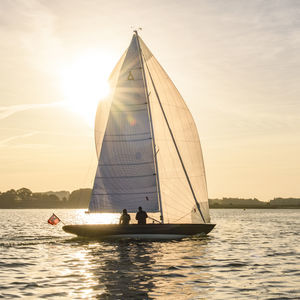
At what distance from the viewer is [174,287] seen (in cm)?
1706

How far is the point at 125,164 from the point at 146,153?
161 centimetres

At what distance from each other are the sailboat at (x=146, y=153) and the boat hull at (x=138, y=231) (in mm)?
65

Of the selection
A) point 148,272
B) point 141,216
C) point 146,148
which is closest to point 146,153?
point 146,148

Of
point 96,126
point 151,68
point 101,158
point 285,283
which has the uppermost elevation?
point 151,68

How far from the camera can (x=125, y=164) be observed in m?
33.6

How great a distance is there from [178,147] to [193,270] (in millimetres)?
14654

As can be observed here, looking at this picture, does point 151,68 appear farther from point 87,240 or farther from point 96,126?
point 87,240

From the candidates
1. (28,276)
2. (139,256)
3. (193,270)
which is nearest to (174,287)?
(193,270)

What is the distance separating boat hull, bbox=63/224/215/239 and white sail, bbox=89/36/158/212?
1.69m

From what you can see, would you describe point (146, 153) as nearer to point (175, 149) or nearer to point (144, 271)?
point (175, 149)

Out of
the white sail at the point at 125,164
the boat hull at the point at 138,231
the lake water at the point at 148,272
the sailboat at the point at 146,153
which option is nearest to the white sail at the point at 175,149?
the sailboat at the point at 146,153

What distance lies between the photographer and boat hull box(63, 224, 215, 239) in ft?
103

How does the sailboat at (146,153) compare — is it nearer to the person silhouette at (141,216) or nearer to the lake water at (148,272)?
the person silhouette at (141,216)

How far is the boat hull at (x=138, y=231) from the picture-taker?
3150 centimetres
